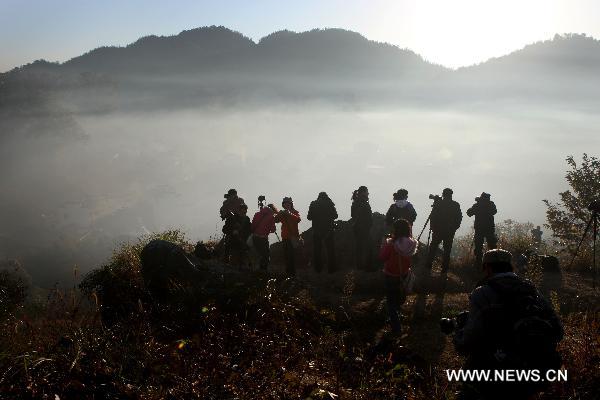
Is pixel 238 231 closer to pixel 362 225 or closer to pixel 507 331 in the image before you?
pixel 362 225

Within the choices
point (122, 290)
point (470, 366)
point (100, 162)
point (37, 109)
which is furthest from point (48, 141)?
point (470, 366)

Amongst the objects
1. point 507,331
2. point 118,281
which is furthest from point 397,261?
point 118,281

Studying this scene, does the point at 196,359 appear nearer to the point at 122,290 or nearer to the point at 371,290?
the point at 122,290

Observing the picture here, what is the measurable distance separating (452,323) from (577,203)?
62.0ft

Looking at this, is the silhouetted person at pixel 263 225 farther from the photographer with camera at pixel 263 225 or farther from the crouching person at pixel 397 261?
the crouching person at pixel 397 261

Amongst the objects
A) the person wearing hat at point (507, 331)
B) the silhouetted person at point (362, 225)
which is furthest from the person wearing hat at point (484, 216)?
the person wearing hat at point (507, 331)

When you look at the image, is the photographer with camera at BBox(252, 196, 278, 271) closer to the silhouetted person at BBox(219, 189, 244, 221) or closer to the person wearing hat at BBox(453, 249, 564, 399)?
the silhouetted person at BBox(219, 189, 244, 221)

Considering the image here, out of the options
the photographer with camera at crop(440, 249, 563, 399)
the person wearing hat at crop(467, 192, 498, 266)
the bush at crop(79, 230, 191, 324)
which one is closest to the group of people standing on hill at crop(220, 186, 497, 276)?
the person wearing hat at crop(467, 192, 498, 266)

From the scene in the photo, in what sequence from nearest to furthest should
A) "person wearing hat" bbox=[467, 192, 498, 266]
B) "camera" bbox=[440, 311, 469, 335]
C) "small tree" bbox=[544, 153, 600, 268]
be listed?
"camera" bbox=[440, 311, 469, 335] → "person wearing hat" bbox=[467, 192, 498, 266] → "small tree" bbox=[544, 153, 600, 268]

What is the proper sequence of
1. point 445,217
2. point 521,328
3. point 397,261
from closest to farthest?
point 521,328
point 397,261
point 445,217

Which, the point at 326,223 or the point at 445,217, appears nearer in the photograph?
the point at 445,217

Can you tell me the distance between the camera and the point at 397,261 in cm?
720

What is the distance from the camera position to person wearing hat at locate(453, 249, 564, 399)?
10.9 ft

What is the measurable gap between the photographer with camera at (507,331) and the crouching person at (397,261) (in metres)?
3.16
